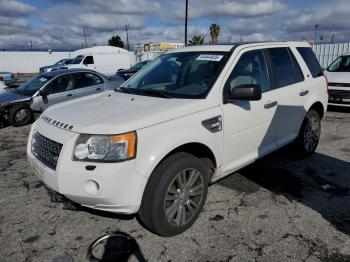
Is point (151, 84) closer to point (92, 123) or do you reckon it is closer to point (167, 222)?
point (92, 123)

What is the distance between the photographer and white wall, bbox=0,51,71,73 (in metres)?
39.8

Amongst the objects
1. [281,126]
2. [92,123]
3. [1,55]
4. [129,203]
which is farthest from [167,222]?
[1,55]


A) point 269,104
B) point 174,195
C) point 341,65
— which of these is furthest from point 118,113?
point 341,65

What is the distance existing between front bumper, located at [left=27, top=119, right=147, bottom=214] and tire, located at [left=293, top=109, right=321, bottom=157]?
10.6 feet

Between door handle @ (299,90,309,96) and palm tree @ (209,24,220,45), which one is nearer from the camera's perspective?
door handle @ (299,90,309,96)

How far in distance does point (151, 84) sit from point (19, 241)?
2274 mm

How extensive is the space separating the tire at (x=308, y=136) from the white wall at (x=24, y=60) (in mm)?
41556

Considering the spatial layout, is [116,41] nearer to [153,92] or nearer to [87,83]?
[87,83]

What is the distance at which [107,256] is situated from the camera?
3.02m

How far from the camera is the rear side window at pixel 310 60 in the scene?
5098 millimetres

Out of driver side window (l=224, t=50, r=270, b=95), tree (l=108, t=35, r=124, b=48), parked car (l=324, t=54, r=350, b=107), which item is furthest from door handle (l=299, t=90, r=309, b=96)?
tree (l=108, t=35, r=124, b=48)

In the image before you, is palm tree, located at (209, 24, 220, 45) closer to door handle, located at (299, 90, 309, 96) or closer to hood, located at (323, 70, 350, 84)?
hood, located at (323, 70, 350, 84)

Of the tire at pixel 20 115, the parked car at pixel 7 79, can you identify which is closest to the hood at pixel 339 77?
the tire at pixel 20 115

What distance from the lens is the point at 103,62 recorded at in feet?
80.3
